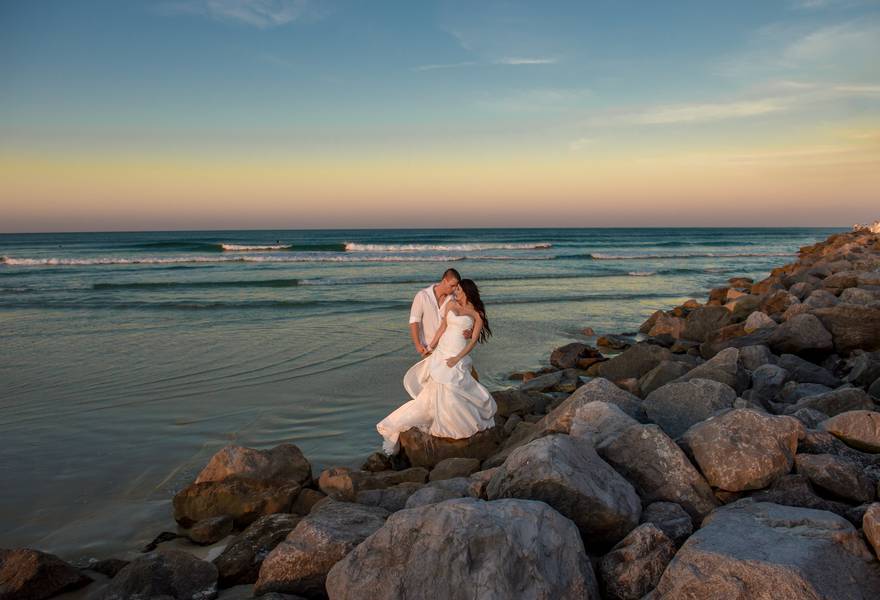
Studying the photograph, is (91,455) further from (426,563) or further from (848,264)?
(848,264)

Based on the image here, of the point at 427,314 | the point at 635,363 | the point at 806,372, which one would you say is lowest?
the point at 635,363

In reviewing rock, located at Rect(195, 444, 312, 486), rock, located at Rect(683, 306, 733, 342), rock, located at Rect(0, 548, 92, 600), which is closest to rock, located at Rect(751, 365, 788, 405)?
rock, located at Rect(195, 444, 312, 486)

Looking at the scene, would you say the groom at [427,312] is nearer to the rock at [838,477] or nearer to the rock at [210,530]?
the rock at [210,530]

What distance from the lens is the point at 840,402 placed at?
18.3 ft

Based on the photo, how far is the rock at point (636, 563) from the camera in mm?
3270

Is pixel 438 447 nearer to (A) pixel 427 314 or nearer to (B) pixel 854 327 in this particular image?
(A) pixel 427 314

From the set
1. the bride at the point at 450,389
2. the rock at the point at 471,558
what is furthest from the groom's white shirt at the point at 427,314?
the rock at the point at 471,558

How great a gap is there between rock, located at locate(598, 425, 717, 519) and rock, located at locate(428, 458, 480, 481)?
1823 mm

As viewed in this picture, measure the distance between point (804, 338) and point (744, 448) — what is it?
5.03m

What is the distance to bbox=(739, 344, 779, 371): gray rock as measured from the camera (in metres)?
7.96

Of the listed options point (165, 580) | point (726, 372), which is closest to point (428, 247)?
point (726, 372)

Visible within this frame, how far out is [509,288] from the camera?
78.2 ft

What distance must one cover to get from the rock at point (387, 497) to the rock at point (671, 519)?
1862 mm

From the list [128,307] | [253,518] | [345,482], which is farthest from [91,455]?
[128,307]
